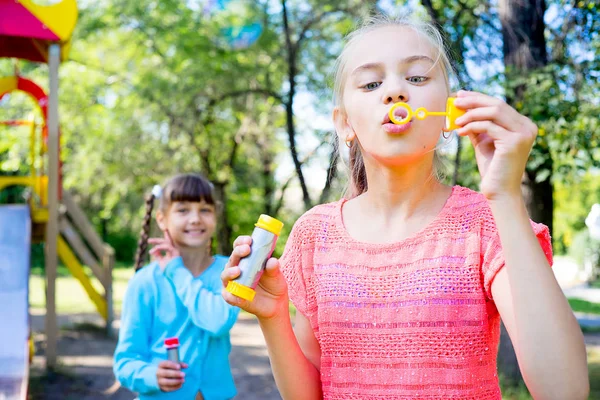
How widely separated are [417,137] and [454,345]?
40cm

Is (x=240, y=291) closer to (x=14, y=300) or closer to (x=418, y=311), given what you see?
(x=418, y=311)

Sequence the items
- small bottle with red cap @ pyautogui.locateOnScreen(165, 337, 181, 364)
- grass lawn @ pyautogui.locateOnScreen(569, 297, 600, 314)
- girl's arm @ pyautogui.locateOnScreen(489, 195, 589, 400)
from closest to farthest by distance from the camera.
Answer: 1. girl's arm @ pyautogui.locateOnScreen(489, 195, 589, 400)
2. small bottle with red cap @ pyautogui.locateOnScreen(165, 337, 181, 364)
3. grass lawn @ pyautogui.locateOnScreen(569, 297, 600, 314)

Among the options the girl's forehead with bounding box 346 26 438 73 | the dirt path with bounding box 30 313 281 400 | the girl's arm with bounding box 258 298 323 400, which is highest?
the girl's forehead with bounding box 346 26 438 73

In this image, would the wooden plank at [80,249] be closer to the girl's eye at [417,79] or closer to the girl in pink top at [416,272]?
the girl in pink top at [416,272]

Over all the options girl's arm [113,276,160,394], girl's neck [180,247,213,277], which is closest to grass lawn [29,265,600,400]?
girl's neck [180,247,213,277]

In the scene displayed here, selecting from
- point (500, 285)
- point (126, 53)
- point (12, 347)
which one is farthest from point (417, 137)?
point (126, 53)

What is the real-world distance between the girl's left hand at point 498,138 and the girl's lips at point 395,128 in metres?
0.16

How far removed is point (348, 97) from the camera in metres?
1.39

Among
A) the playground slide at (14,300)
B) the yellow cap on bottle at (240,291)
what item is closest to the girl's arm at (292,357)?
the yellow cap on bottle at (240,291)

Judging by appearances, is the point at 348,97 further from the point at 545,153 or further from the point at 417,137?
the point at 545,153

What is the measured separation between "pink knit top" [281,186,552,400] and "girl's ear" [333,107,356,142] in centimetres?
26

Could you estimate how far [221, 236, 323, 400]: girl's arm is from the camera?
4.17 feet

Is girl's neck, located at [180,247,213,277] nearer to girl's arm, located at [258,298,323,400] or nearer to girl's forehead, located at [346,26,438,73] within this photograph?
girl's arm, located at [258,298,323,400]

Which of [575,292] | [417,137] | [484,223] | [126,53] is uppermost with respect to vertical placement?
[126,53]
